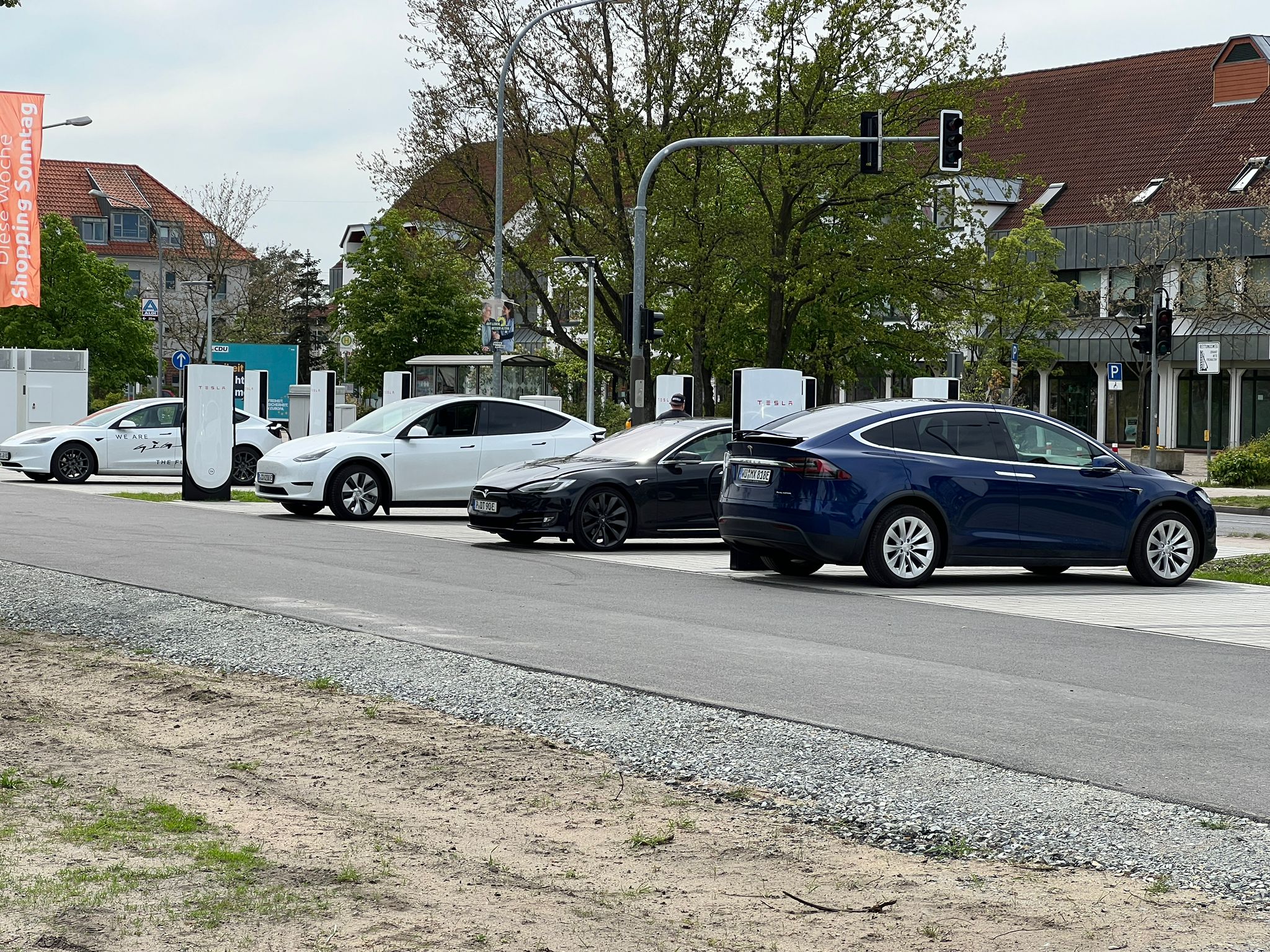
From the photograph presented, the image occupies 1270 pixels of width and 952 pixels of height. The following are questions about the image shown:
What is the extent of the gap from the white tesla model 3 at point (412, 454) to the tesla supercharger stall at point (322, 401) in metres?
9.29

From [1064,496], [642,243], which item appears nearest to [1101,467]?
[1064,496]

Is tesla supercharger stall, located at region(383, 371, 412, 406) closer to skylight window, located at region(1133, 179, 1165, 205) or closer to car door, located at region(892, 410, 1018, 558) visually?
car door, located at region(892, 410, 1018, 558)

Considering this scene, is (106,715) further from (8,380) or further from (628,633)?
(8,380)

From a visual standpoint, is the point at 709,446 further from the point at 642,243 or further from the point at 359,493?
the point at 642,243

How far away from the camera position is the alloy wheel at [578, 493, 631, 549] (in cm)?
1769

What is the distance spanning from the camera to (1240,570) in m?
17.1

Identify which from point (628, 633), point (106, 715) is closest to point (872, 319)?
point (628, 633)

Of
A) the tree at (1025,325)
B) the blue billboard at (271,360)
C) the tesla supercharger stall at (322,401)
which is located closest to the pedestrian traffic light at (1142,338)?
the tesla supercharger stall at (322,401)

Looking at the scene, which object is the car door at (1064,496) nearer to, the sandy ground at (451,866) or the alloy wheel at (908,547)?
the alloy wheel at (908,547)

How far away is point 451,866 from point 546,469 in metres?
13.0

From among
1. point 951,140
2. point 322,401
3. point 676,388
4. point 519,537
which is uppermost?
point 951,140

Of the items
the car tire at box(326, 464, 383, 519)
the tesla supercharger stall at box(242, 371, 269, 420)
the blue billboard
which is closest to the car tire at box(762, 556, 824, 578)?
the car tire at box(326, 464, 383, 519)

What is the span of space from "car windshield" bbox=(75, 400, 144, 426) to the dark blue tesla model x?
18.1 m

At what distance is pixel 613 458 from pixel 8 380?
27003mm
